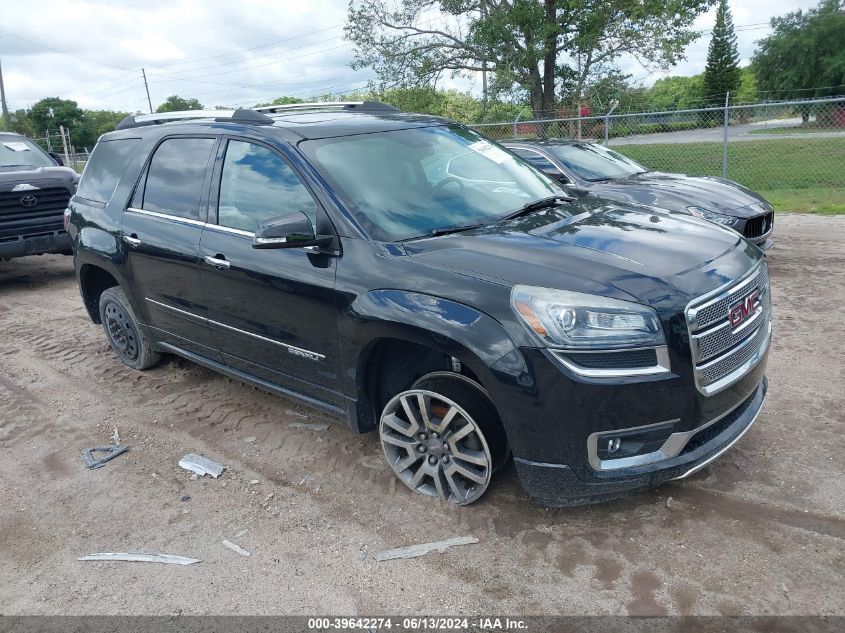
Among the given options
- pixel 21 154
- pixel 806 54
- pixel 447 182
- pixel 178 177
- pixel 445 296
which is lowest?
pixel 445 296

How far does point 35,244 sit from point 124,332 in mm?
4212

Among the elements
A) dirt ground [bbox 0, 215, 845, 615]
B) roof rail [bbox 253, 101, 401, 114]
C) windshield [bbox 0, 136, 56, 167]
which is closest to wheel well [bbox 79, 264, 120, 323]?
dirt ground [bbox 0, 215, 845, 615]

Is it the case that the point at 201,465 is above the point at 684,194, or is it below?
below

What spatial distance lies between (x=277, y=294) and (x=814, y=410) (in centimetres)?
326

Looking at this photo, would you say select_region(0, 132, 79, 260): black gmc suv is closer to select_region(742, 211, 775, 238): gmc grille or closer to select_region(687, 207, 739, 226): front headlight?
select_region(687, 207, 739, 226): front headlight

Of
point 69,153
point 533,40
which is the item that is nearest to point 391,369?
point 533,40

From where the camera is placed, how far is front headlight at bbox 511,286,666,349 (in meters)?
2.72

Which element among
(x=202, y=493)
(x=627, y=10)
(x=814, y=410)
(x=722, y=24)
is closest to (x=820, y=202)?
(x=814, y=410)

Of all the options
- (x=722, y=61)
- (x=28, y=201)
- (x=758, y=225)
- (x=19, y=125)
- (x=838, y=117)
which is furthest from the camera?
(x=722, y=61)

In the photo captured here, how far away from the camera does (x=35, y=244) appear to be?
339 inches

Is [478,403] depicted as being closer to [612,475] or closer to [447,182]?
[612,475]

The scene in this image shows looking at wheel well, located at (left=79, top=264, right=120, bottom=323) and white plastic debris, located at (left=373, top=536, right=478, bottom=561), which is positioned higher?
wheel well, located at (left=79, top=264, right=120, bottom=323)

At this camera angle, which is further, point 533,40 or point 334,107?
point 533,40

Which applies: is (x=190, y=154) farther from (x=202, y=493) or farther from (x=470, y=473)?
(x=470, y=473)
